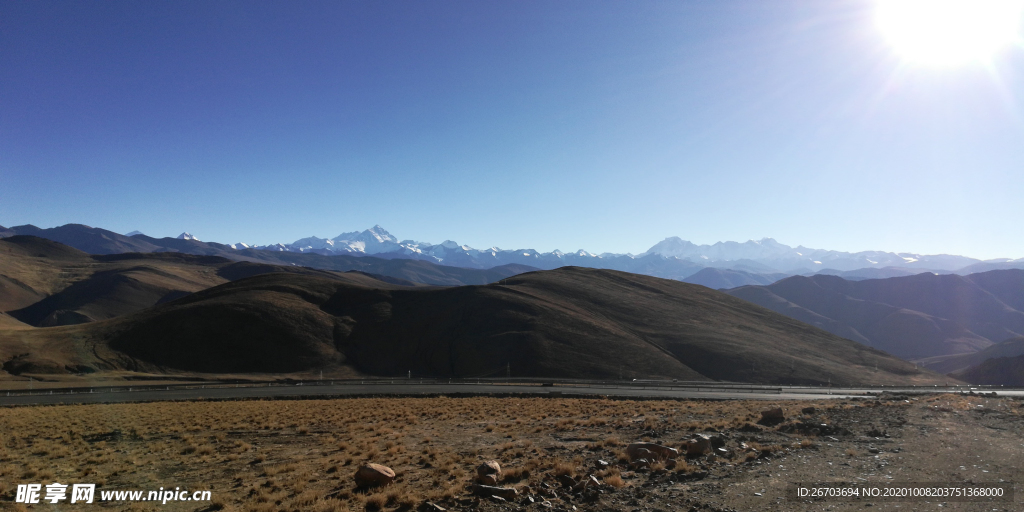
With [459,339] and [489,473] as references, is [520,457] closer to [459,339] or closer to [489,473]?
[489,473]

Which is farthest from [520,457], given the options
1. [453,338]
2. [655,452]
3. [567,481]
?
[453,338]

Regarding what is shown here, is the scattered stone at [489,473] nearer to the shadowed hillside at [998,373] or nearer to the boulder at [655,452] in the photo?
the boulder at [655,452]

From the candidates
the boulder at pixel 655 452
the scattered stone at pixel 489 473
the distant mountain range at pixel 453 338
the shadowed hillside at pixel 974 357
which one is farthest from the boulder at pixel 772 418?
the shadowed hillside at pixel 974 357

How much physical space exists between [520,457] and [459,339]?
6893 cm

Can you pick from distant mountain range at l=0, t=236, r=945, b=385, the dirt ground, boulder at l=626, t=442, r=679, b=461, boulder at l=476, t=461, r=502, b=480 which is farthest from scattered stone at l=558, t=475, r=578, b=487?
distant mountain range at l=0, t=236, r=945, b=385

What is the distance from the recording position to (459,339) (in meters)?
83.4

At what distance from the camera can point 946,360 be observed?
15925 centimetres

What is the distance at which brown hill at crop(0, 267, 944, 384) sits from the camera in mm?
73312

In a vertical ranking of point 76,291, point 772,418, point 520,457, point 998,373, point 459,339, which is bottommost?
point 998,373

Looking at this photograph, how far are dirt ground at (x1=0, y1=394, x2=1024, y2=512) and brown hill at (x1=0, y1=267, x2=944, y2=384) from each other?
1945 inches

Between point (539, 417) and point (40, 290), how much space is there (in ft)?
704

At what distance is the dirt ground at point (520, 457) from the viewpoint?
1102cm

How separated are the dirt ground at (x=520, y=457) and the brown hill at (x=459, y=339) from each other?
49393 millimetres

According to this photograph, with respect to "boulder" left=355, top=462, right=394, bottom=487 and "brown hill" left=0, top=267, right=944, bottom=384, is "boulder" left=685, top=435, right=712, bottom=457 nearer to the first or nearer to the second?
"boulder" left=355, top=462, right=394, bottom=487
